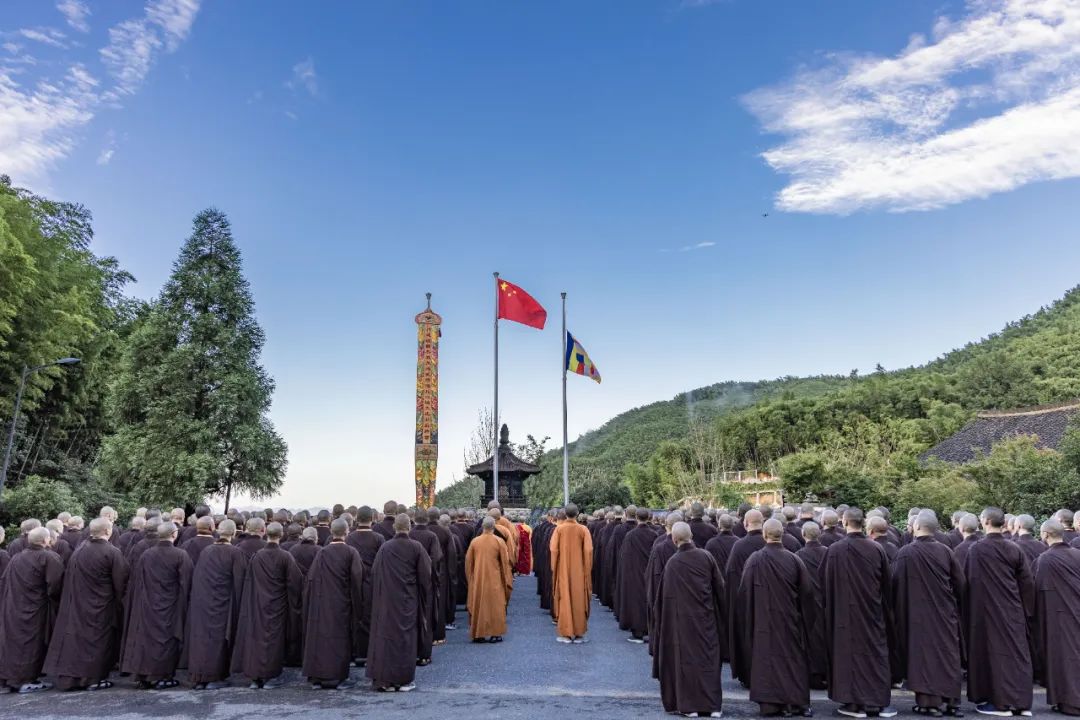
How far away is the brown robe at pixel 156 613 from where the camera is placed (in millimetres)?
9336

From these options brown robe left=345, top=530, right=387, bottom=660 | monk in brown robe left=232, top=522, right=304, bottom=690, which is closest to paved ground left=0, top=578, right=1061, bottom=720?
monk in brown robe left=232, top=522, right=304, bottom=690

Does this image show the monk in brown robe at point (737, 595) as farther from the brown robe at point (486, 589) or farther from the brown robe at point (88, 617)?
the brown robe at point (88, 617)

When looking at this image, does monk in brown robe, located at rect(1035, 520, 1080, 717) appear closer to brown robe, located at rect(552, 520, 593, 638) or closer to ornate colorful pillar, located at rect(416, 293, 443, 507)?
brown robe, located at rect(552, 520, 593, 638)

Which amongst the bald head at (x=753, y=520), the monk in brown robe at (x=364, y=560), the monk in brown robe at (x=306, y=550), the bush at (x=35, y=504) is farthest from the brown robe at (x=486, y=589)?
the bush at (x=35, y=504)

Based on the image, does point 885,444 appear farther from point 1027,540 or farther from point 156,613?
point 156,613

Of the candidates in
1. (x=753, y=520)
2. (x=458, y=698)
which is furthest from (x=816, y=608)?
(x=458, y=698)

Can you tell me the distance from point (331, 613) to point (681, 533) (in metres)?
4.27

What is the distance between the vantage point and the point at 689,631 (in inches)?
324

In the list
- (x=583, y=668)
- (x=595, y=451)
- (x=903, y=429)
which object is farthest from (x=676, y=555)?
(x=595, y=451)

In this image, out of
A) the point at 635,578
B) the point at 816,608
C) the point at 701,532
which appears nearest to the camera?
the point at 816,608

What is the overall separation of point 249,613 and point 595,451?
8796cm

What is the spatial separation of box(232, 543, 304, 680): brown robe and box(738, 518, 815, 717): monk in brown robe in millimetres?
4765

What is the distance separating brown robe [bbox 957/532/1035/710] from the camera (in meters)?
8.09

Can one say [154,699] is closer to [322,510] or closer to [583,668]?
[322,510]
